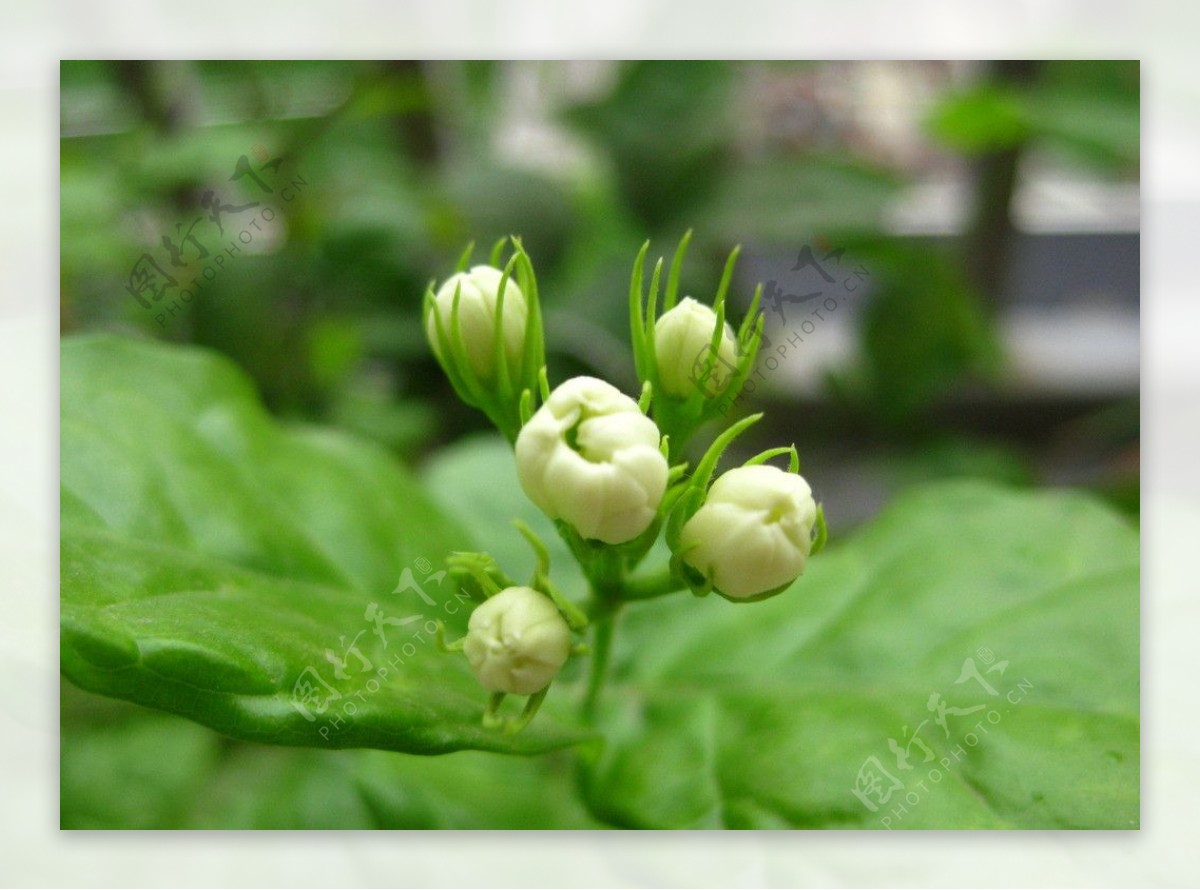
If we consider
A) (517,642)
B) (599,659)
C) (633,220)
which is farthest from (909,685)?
(633,220)

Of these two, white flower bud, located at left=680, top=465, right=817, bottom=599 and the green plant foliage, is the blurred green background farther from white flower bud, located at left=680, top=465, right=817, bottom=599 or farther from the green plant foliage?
white flower bud, located at left=680, top=465, right=817, bottom=599

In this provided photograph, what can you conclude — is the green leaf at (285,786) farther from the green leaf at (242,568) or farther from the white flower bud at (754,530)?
the white flower bud at (754,530)

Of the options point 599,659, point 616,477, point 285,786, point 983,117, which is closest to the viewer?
point 616,477

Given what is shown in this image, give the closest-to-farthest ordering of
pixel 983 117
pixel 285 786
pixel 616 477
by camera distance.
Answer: pixel 616 477, pixel 285 786, pixel 983 117

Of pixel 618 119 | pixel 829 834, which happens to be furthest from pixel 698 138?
pixel 829 834

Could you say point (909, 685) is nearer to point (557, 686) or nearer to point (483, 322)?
point (557, 686)
